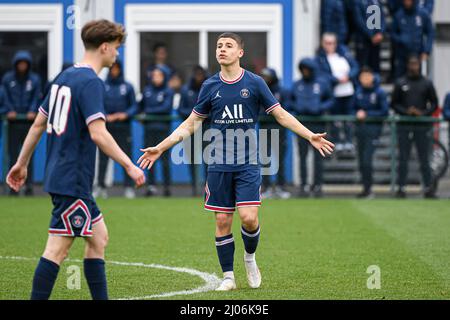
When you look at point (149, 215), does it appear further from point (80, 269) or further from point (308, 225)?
point (80, 269)

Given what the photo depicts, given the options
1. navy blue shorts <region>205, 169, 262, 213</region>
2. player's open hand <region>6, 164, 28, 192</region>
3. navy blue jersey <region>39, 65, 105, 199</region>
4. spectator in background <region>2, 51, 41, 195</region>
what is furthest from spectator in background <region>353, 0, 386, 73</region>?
navy blue jersey <region>39, 65, 105, 199</region>

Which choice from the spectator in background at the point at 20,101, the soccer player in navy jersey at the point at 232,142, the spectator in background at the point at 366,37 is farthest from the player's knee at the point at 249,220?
the spectator in background at the point at 366,37

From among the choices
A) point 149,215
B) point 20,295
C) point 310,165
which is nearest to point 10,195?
point 149,215

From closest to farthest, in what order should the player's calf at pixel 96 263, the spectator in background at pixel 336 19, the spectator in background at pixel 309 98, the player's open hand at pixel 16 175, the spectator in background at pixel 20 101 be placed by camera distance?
the player's calf at pixel 96 263 → the player's open hand at pixel 16 175 → the spectator in background at pixel 309 98 → the spectator in background at pixel 20 101 → the spectator in background at pixel 336 19

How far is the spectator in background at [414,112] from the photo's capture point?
17.6 m

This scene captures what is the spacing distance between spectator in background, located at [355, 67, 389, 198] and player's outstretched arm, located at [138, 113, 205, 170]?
9396mm

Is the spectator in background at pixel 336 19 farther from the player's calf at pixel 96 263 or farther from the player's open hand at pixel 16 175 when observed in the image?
the player's calf at pixel 96 263

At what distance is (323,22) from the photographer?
20.1 m

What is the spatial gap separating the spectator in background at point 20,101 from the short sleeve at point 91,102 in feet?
37.5

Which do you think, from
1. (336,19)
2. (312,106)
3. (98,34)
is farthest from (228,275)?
(336,19)

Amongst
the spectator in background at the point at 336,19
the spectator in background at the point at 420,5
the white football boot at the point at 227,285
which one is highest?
the spectator in background at the point at 420,5

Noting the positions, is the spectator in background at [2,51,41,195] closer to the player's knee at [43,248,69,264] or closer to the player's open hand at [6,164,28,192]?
the player's open hand at [6,164,28,192]

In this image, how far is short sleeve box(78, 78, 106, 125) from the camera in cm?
652
